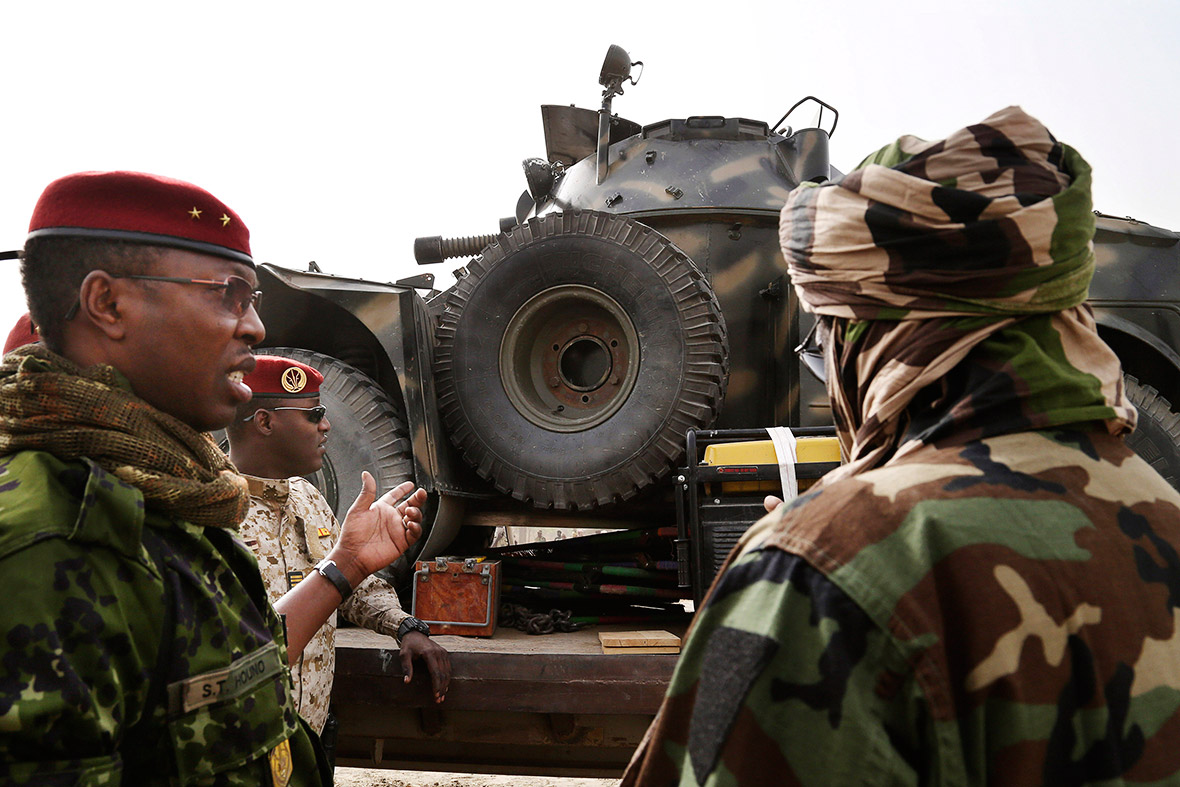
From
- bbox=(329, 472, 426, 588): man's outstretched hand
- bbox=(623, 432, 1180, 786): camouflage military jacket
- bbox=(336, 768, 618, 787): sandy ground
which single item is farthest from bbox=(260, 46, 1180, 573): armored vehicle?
bbox=(623, 432, 1180, 786): camouflage military jacket

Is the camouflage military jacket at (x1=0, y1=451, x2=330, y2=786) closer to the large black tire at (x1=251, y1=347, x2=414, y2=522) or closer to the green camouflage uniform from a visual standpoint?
the green camouflage uniform

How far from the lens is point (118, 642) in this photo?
104cm

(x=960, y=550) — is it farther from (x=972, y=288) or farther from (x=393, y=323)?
(x=393, y=323)

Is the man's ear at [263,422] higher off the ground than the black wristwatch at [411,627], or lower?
higher

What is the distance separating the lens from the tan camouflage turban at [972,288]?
0.93 meters

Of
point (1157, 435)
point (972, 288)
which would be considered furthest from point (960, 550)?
point (1157, 435)

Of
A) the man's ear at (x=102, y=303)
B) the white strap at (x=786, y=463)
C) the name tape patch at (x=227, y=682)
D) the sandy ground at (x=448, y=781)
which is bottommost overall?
the sandy ground at (x=448, y=781)

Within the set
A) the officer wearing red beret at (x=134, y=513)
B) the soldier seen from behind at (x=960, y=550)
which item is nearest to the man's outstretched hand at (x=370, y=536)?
the officer wearing red beret at (x=134, y=513)

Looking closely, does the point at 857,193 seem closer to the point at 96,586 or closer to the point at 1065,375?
the point at 1065,375

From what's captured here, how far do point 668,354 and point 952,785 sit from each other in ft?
8.62

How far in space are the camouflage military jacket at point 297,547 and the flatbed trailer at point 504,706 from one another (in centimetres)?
31

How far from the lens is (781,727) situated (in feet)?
2.56

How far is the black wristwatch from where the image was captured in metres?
2.89

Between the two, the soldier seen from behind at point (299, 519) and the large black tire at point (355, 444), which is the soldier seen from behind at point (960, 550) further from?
the large black tire at point (355, 444)
